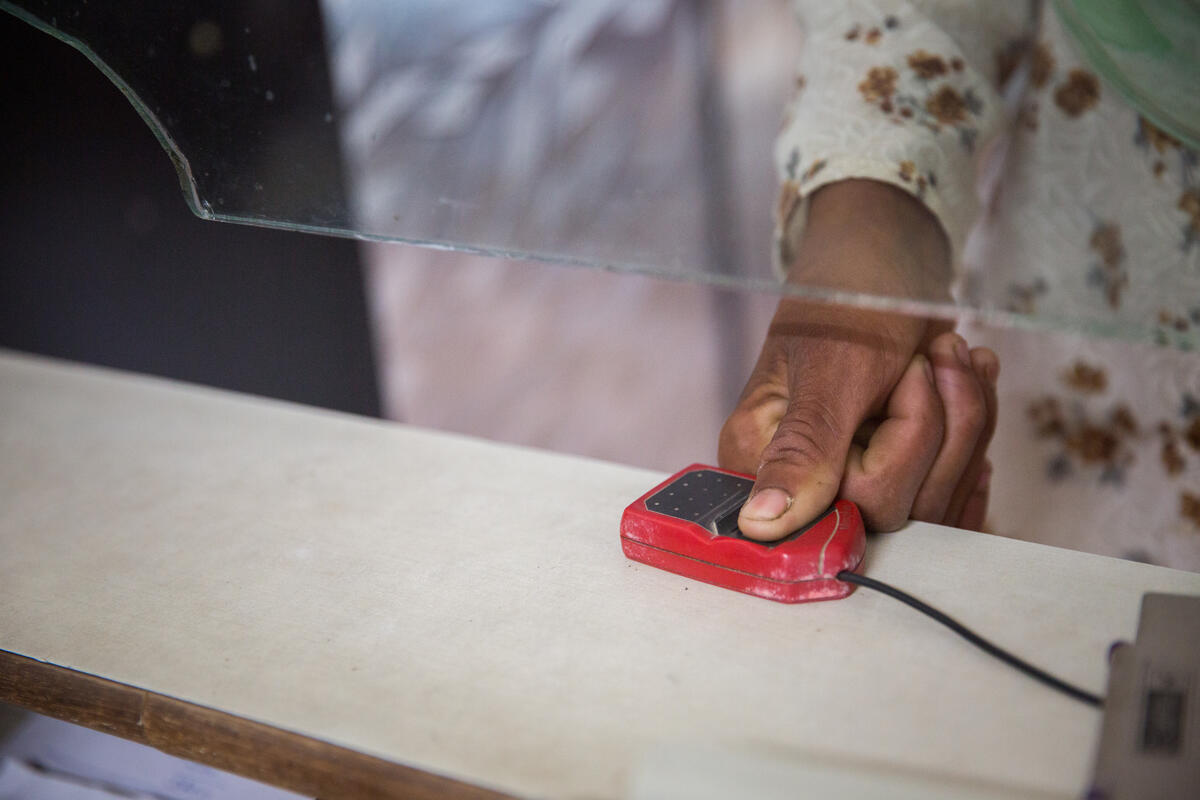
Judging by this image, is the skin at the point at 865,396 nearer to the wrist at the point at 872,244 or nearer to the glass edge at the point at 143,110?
the wrist at the point at 872,244

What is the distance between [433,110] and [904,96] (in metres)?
0.42

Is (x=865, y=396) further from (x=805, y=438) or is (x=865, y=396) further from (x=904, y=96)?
(x=904, y=96)

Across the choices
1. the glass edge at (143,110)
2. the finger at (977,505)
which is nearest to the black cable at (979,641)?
the finger at (977,505)

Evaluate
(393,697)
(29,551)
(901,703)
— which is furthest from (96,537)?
(901,703)

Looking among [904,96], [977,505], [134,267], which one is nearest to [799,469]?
[977,505]

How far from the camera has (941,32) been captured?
78 cm

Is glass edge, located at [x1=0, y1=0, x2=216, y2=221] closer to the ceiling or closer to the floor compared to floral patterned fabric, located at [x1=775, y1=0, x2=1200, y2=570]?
closer to the ceiling

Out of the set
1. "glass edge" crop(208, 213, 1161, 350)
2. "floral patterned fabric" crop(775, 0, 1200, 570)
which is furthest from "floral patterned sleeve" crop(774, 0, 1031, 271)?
"glass edge" crop(208, 213, 1161, 350)

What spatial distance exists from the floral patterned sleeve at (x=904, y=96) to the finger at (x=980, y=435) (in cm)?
12

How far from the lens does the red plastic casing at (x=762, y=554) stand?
1.74 feet

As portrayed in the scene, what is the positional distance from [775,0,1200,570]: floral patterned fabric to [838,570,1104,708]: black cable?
0.18 metres

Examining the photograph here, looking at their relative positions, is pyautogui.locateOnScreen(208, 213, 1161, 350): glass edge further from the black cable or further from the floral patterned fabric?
the black cable

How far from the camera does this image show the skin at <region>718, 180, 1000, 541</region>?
56 cm

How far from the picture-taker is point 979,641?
0.49m
